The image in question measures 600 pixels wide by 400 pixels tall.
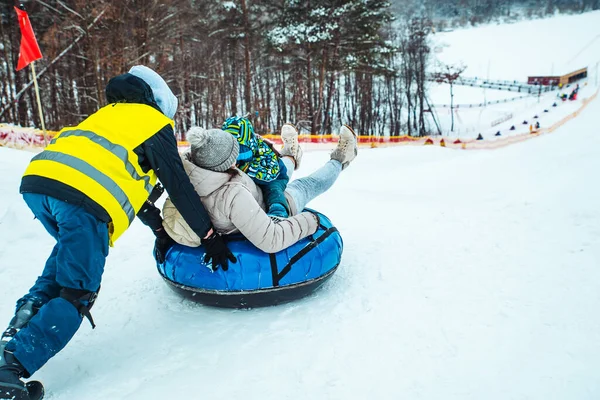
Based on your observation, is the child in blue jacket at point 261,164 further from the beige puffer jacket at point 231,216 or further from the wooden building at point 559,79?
the wooden building at point 559,79

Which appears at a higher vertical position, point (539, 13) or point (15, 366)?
point (539, 13)

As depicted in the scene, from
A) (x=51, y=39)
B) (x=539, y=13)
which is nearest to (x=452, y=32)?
(x=539, y=13)

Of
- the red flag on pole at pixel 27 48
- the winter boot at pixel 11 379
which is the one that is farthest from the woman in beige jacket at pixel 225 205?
the red flag on pole at pixel 27 48

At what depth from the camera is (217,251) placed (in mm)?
2385

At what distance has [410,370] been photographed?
1.93 metres

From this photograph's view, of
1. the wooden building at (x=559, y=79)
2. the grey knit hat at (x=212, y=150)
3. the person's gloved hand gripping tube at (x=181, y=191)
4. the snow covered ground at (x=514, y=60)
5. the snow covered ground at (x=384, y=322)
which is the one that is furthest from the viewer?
the wooden building at (x=559, y=79)

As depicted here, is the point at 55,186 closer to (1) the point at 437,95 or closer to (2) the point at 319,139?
(2) the point at 319,139

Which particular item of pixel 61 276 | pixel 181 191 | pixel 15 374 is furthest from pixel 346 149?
pixel 15 374

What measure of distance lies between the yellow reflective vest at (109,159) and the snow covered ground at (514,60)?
27.9 meters

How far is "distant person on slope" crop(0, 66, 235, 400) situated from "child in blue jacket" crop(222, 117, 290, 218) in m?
0.94

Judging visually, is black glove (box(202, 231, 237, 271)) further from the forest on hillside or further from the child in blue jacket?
the forest on hillside

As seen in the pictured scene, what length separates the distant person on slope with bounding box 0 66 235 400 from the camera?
69.5 inches

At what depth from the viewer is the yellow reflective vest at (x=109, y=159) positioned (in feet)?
6.22

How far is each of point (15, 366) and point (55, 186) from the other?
0.78 meters
